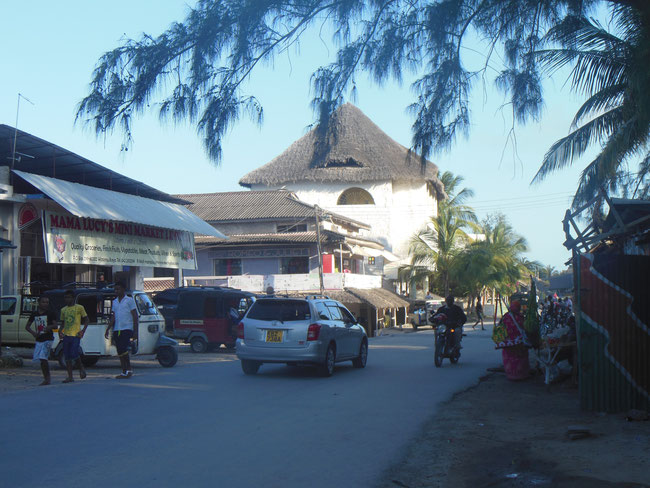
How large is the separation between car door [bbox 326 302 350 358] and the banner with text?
9330mm

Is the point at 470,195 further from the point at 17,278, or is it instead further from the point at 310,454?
the point at 310,454

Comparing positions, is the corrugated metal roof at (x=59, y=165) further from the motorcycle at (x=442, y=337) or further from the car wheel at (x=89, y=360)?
the motorcycle at (x=442, y=337)

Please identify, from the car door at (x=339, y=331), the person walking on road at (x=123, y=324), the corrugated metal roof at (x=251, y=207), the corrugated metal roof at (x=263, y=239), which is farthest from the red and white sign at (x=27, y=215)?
the corrugated metal roof at (x=251, y=207)

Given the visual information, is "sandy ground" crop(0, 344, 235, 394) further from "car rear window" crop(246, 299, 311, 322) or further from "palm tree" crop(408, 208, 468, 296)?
"palm tree" crop(408, 208, 468, 296)

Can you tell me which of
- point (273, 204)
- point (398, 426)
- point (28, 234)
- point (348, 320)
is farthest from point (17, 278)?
point (273, 204)

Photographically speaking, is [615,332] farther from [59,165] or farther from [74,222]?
[59,165]

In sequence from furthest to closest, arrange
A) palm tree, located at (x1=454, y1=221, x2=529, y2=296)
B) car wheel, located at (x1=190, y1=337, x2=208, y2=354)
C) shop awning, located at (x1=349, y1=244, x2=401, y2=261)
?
palm tree, located at (x1=454, y1=221, x2=529, y2=296) → shop awning, located at (x1=349, y1=244, x2=401, y2=261) → car wheel, located at (x1=190, y1=337, x2=208, y2=354)

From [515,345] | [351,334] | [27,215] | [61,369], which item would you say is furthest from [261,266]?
[515,345]

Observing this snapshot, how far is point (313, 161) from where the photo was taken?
31.0 ft

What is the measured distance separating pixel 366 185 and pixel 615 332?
48.8m

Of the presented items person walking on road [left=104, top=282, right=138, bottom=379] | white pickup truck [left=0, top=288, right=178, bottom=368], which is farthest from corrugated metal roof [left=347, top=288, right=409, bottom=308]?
person walking on road [left=104, top=282, right=138, bottom=379]

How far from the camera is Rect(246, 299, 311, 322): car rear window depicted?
47.3 ft

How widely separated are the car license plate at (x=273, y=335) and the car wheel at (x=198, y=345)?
360 inches

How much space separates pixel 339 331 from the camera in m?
15.4
